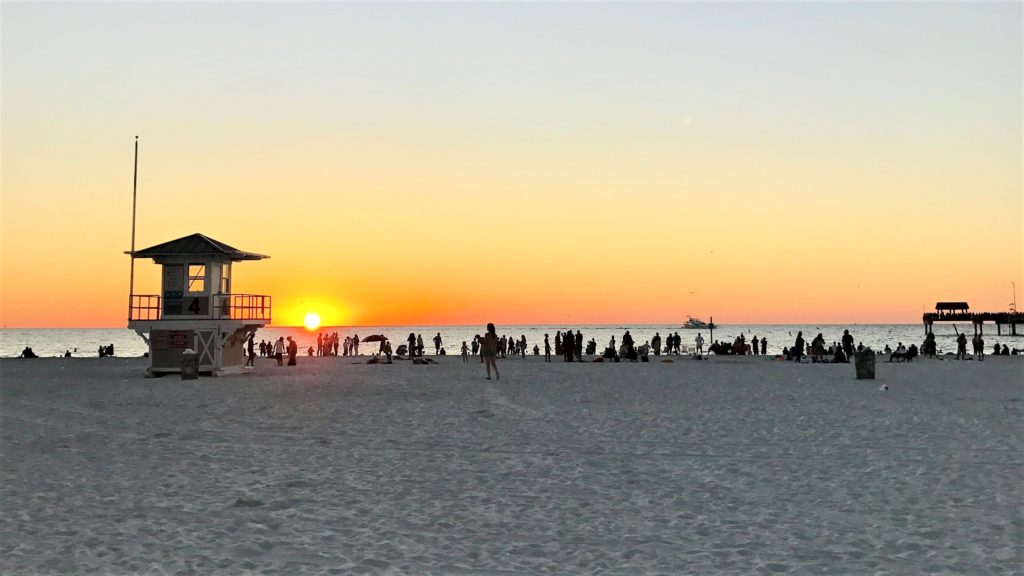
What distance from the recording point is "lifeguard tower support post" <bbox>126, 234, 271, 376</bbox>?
35312mm

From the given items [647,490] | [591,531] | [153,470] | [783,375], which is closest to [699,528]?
[591,531]

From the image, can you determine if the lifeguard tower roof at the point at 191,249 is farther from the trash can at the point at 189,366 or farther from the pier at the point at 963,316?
the pier at the point at 963,316

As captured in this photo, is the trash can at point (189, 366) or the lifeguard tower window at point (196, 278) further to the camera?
the lifeguard tower window at point (196, 278)

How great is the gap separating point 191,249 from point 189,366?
5.09m

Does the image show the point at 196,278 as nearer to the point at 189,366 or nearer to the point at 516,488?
the point at 189,366

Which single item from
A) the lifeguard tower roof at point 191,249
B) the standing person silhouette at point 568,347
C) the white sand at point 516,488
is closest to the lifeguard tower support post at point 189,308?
the lifeguard tower roof at point 191,249

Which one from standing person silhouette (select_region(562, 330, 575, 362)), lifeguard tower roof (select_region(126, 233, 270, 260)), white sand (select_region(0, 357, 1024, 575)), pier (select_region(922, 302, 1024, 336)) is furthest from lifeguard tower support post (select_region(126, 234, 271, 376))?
pier (select_region(922, 302, 1024, 336))

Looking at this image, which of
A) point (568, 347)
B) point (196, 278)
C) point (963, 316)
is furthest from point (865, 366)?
point (963, 316)

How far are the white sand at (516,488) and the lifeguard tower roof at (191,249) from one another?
1381 cm

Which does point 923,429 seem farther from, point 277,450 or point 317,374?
point 317,374

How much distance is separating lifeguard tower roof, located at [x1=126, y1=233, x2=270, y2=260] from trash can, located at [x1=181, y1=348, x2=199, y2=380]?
166 inches

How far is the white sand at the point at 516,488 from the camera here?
286 inches

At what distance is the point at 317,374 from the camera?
37500mm

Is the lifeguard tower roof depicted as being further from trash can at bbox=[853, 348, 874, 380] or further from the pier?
the pier
